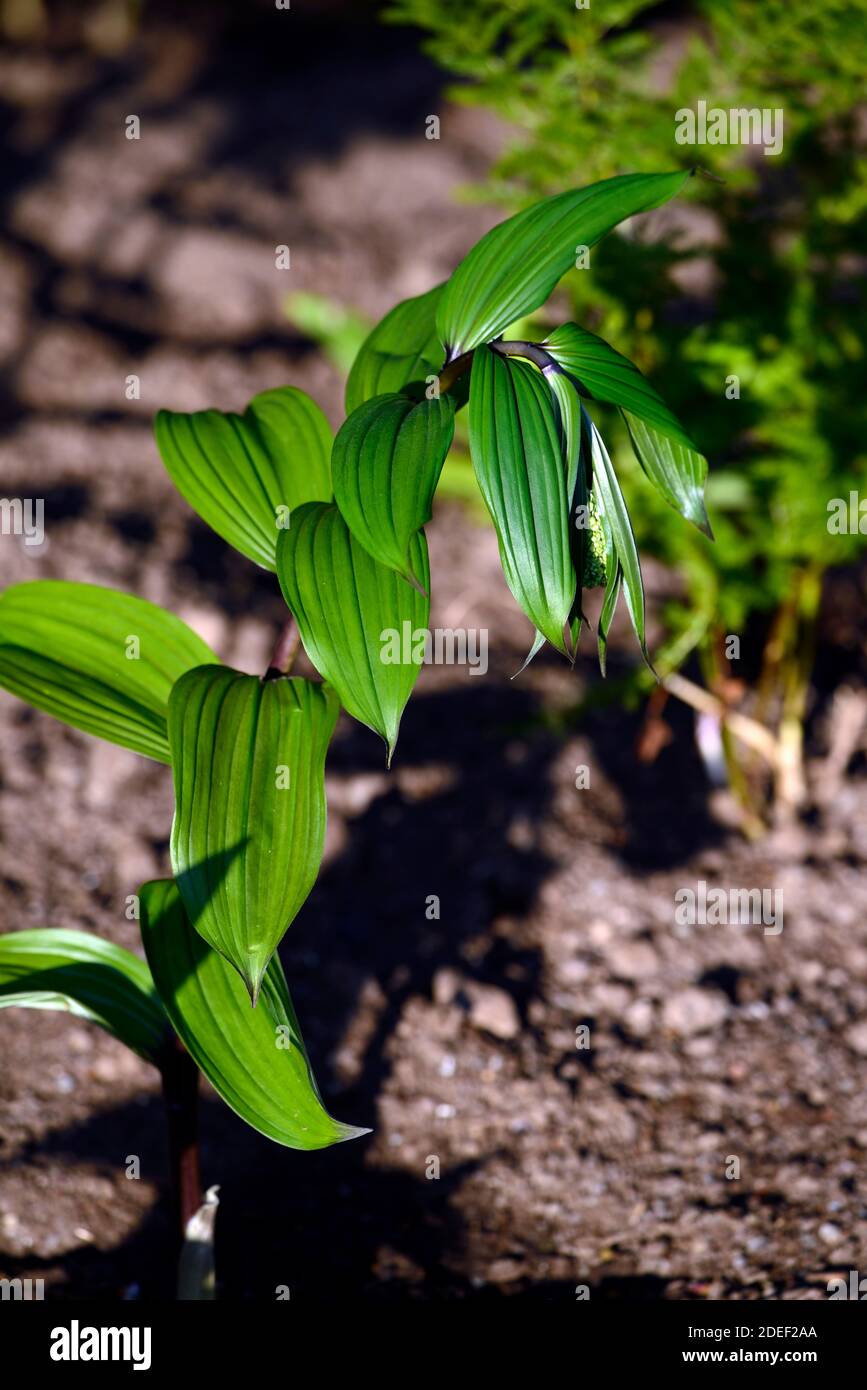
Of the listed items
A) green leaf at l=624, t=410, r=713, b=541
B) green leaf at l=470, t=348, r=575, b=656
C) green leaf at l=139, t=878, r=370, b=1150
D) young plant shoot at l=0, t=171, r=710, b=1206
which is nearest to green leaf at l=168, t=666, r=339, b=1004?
young plant shoot at l=0, t=171, r=710, b=1206

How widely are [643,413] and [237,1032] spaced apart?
0.75 m

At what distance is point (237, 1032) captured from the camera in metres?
1.22

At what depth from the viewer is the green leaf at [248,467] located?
1.35m

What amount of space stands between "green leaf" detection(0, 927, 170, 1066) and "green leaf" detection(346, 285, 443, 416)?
0.73m

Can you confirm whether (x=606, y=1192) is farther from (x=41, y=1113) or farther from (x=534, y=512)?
(x=534, y=512)

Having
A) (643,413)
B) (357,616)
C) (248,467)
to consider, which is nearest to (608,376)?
(643,413)

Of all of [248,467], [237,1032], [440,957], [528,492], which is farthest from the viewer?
[440,957]

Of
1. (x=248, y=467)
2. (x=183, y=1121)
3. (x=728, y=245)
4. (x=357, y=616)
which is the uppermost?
(x=728, y=245)

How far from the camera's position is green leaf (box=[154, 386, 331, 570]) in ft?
4.41

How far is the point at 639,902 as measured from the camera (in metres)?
2.33

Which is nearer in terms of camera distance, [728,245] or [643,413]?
[643,413]

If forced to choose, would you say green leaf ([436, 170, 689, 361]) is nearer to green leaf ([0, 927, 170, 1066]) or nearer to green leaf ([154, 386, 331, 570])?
green leaf ([154, 386, 331, 570])

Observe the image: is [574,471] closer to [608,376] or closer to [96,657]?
[608,376]

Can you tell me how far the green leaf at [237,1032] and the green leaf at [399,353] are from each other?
0.63 meters
